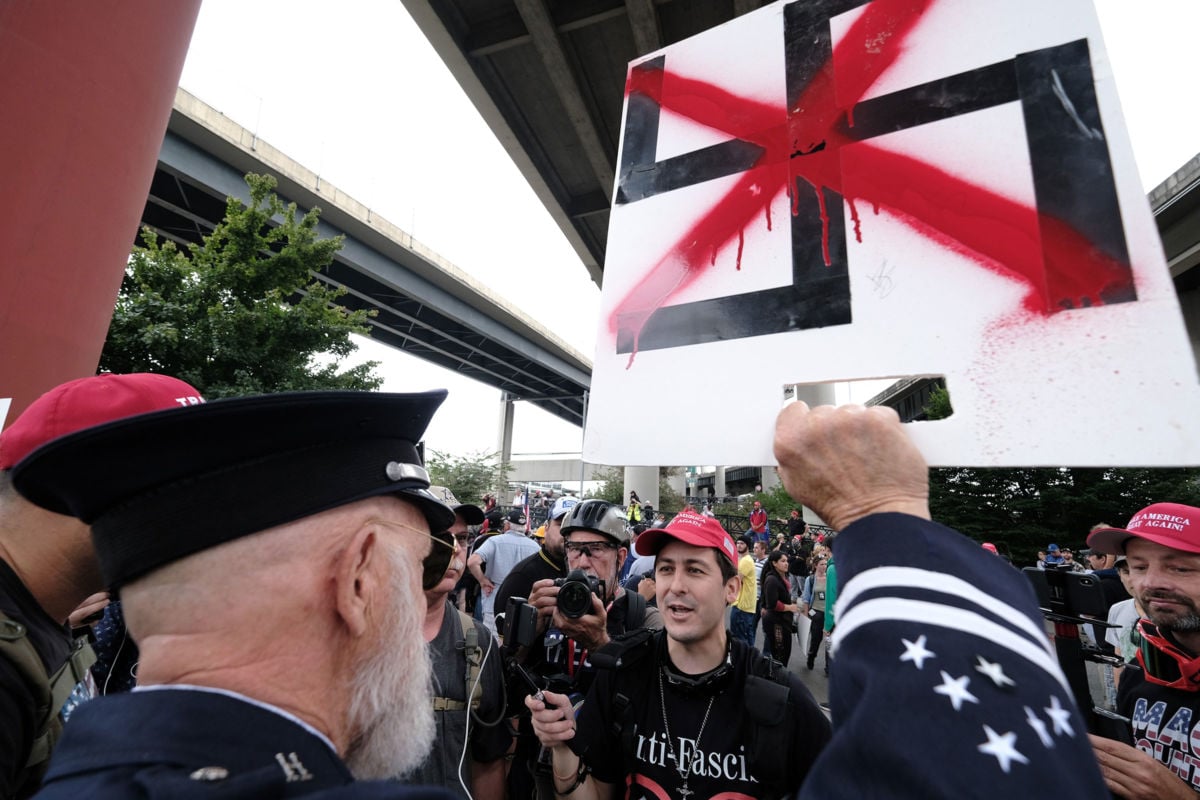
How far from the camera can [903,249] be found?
1.08 m

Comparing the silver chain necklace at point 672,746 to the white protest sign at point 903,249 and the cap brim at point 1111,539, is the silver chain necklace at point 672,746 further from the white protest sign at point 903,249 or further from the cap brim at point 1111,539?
the cap brim at point 1111,539

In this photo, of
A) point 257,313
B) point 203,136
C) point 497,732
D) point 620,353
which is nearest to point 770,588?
point 497,732

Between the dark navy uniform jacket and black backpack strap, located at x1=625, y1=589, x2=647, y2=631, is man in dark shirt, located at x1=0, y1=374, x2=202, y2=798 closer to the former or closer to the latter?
the dark navy uniform jacket

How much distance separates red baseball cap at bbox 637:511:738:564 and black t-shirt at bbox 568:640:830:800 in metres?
0.46

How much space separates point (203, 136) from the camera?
14266mm

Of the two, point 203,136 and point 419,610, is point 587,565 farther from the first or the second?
point 203,136

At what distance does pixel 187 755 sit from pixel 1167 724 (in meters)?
3.13

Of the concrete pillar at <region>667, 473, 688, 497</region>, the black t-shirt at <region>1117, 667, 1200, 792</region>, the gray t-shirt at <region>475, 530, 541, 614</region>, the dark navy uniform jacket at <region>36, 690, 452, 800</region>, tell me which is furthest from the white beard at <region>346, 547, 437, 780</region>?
the concrete pillar at <region>667, 473, 688, 497</region>

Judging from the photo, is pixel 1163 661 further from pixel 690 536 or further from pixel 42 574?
pixel 42 574

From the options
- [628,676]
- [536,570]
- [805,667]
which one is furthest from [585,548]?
[805,667]

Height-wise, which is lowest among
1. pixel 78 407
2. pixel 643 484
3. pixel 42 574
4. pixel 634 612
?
pixel 634 612

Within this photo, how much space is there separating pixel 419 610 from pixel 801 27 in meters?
1.63

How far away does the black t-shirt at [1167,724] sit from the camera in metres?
1.99

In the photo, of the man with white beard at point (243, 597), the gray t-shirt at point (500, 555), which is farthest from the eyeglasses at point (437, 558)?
the gray t-shirt at point (500, 555)
